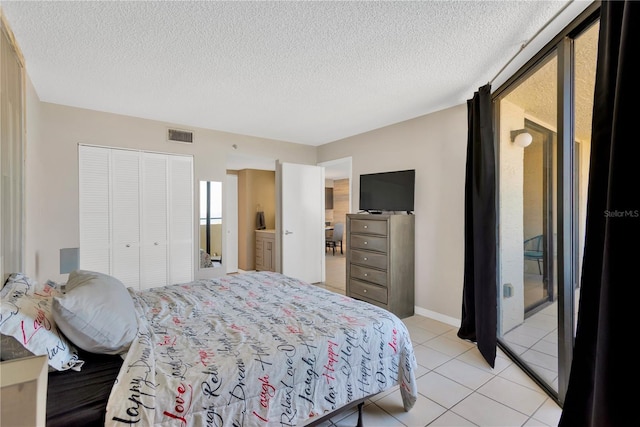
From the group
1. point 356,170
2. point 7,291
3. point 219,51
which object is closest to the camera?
point 7,291

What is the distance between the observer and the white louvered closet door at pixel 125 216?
3.59 m

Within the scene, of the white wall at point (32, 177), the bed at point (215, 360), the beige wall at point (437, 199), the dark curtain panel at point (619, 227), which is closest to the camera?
the dark curtain panel at point (619, 227)

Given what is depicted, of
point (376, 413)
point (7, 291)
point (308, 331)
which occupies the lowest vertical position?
point (376, 413)

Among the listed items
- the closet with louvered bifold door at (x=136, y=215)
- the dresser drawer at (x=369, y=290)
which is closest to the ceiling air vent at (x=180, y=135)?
the closet with louvered bifold door at (x=136, y=215)

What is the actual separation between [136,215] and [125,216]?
11cm

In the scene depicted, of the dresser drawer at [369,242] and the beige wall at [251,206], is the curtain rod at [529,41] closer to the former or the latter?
the dresser drawer at [369,242]

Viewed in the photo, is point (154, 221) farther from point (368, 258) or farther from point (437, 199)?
point (437, 199)

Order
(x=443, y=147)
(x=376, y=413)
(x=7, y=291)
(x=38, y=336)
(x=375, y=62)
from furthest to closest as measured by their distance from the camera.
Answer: (x=443, y=147) < (x=375, y=62) < (x=376, y=413) < (x=7, y=291) < (x=38, y=336)

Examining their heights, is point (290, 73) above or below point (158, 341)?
above

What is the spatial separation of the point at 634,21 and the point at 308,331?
191 centimetres

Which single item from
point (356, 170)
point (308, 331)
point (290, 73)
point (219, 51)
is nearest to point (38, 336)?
point (308, 331)

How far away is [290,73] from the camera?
8.29ft

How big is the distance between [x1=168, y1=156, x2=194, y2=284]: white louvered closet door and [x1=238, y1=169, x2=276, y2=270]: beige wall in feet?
7.96

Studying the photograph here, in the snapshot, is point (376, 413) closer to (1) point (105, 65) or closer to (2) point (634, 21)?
(2) point (634, 21)
